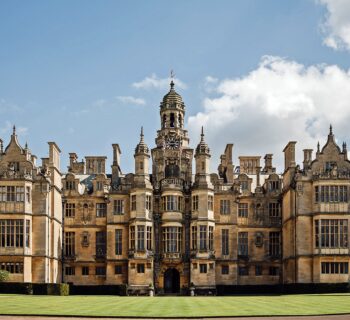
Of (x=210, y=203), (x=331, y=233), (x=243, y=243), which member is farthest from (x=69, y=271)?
(x=331, y=233)

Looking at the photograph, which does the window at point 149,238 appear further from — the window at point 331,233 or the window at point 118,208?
the window at point 331,233

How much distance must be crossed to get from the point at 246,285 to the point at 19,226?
19.2 meters

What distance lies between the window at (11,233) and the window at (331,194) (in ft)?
75.6

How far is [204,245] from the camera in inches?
2243

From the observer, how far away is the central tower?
189 feet

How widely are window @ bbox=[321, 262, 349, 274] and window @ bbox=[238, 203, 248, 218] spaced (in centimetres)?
988

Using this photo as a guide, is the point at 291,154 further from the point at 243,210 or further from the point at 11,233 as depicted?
the point at 11,233

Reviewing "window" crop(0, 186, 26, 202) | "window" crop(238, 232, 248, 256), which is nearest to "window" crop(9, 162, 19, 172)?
"window" crop(0, 186, 26, 202)

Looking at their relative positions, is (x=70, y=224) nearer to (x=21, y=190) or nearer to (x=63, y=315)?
(x=21, y=190)

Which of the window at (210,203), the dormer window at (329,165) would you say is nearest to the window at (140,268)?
the window at (210,203)

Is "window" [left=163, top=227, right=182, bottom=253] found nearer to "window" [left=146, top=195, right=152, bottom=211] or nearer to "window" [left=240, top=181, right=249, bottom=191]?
"window" [left=146, top=195, right=152, bottom=211]

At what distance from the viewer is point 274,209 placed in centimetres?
6025

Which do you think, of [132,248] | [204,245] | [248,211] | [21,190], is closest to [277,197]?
[248,211]

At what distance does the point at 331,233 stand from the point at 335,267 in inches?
103
